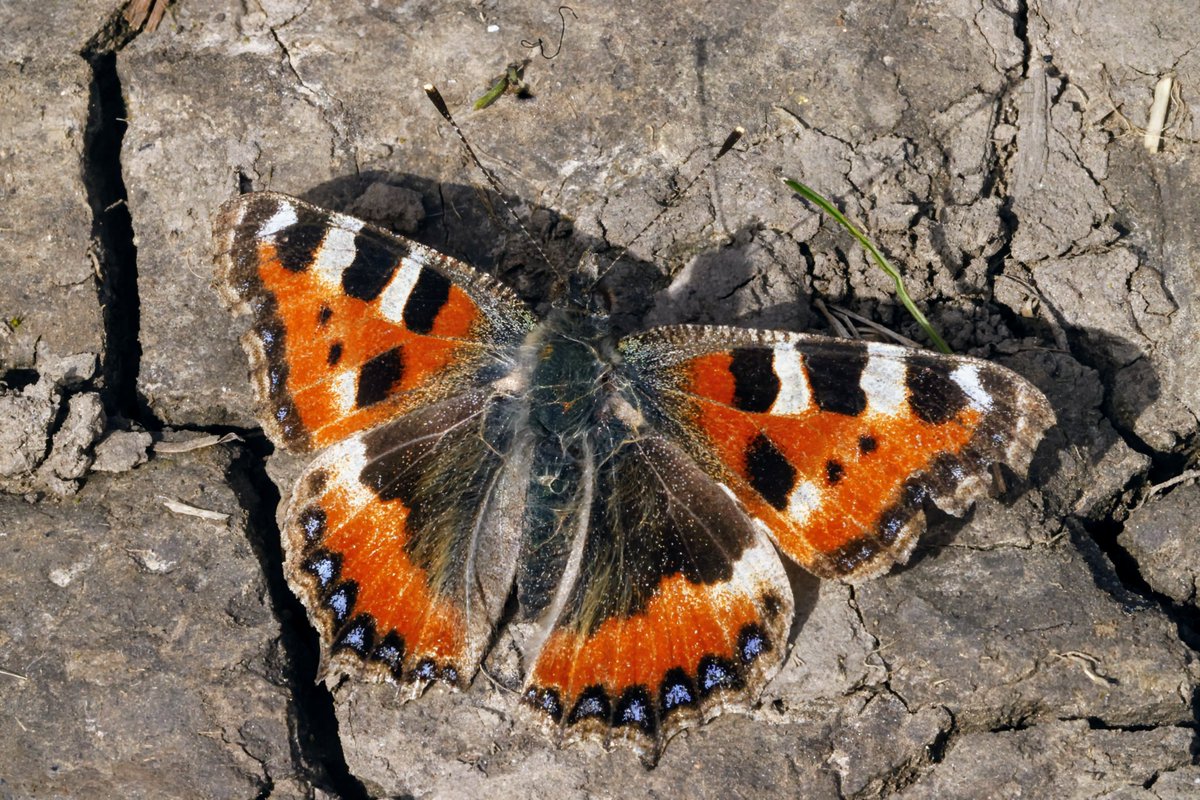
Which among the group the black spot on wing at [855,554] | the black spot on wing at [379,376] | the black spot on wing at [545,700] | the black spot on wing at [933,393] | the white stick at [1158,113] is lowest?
the black spot on wing at [545,700]

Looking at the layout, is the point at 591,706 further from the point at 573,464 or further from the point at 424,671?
the point at 573,464

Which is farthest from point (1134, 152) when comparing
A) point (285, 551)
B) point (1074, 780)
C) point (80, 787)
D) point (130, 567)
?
point (80, 787)

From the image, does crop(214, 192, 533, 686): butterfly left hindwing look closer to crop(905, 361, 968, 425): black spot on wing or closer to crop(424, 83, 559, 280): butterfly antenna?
crop(424, 83, 559, 280): butterfly antenna

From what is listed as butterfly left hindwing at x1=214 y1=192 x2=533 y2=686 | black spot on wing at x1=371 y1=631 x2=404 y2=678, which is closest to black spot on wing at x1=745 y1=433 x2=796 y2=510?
butterfly left hindwing at x1=214 y1=192 x2=533 y2=686

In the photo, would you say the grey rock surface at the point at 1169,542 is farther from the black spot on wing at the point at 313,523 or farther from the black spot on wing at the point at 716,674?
the black spot on wing at the point at 313,523

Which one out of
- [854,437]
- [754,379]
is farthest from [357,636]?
[854,437]

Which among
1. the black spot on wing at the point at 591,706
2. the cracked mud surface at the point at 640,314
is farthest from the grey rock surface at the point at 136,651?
the black spot on wing at the point at 591,706
